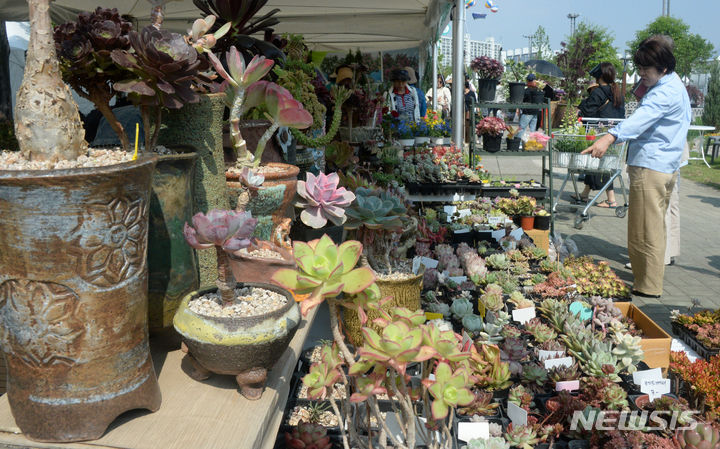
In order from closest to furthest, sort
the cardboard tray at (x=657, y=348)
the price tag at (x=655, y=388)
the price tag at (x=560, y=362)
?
the price tag at (x=655, y=388), the price tag at (x=560, y=362), the cardboard tray at (x=657, y=348)

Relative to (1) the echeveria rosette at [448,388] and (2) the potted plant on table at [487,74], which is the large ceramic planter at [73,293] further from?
(2) the potted plant on table at [487,74]

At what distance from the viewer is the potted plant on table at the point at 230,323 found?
3.03 feet

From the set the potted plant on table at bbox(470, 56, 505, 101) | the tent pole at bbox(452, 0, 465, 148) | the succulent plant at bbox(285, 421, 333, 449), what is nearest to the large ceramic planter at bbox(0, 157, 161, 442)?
the succulent plant at bbox(285, 421, 333, 449)

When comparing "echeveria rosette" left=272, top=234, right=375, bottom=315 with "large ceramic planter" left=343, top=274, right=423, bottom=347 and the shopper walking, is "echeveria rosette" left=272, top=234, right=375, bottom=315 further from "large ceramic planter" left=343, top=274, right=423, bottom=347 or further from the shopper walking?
the shopper walking

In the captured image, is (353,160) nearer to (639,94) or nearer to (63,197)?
(639,94)

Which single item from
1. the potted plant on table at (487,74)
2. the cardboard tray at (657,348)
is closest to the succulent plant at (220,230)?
the cardboard tray at (657,348)

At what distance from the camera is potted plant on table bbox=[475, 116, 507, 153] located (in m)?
5.15

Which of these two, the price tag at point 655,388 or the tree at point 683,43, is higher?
the tree at point 683,43

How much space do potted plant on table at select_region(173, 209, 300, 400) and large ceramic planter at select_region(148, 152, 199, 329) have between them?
0.08m

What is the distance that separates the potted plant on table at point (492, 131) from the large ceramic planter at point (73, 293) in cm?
464

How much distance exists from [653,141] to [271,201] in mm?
3082

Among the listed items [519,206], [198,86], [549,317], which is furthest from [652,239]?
[198,86]

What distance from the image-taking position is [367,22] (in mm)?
4996

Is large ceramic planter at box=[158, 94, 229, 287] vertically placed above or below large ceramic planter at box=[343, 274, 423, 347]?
above
